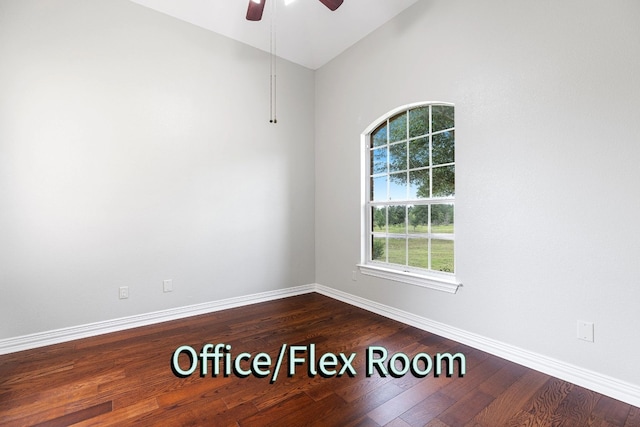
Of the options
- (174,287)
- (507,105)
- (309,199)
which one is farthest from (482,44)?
(174,287)

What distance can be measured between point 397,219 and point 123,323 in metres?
2.89

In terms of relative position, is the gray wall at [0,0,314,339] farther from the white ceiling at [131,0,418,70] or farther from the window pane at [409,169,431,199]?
the window pane at [409,169,431,199]

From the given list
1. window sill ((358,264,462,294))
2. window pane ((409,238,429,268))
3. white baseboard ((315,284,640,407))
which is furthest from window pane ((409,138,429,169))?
white baseboard ((315,284,640,407))

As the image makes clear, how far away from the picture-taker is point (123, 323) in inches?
114

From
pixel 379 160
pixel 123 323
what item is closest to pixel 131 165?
pixel 123 323

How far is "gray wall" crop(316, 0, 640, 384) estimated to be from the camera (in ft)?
5.99

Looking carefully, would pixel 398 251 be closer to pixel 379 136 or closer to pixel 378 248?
pixel 378 248

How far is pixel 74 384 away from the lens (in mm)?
1969

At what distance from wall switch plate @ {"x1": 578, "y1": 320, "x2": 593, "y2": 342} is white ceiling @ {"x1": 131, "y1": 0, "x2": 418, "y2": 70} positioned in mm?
3015

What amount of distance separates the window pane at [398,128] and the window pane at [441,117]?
0.34m

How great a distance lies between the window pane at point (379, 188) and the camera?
343 cm

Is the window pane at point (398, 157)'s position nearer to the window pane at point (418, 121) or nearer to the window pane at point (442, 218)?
the window pane at point (418, 121)

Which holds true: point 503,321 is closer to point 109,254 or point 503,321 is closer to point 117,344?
point 117,344

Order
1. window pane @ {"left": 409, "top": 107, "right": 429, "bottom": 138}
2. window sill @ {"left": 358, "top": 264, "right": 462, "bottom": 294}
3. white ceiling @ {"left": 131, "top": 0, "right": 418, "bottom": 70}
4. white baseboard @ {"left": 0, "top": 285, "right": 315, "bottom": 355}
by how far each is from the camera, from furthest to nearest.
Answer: white ceiling @ {"left": 131, "top": 0, "right": 418, "bottom": 70}
window pane @ {"left": 409, "top": 107, "right": 429, "bottom": 138}
window sill @ {"left": 358, "top": 264, "right": 462, "bottom": 294}
white baseboard @ {"left": 0, "top": 285, "right": 315, "bottom": 355}
